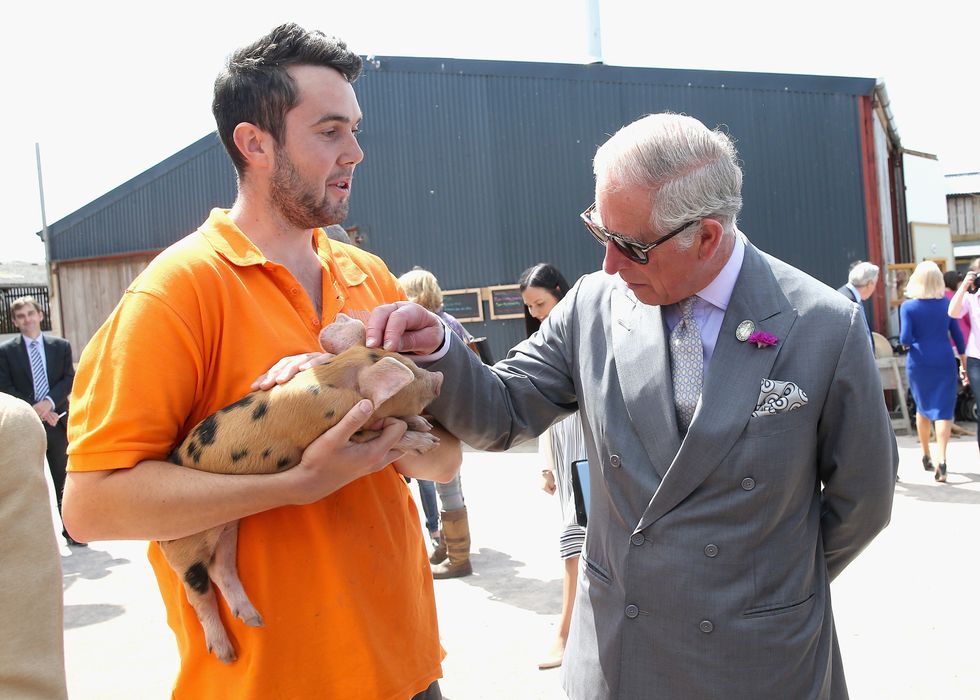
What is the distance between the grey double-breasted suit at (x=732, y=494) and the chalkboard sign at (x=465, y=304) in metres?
11.7

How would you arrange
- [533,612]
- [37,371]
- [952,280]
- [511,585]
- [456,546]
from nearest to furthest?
1. [533,612]
2. [511,585]
3. [456,546]
4. [37,371]
5. [952,280]

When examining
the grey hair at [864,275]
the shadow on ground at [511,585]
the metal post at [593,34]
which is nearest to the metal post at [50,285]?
the metal post at [593,34]

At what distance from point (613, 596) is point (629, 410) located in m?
0.52

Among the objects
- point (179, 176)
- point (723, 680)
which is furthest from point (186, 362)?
point (179, 176)

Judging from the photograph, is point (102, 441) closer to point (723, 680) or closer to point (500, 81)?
point (723, 680)

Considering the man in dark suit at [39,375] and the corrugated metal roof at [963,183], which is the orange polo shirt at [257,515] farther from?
the corrugated metal roof at [963,183]

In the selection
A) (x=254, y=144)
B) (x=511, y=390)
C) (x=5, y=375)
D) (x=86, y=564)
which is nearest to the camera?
(x=254, y=144)

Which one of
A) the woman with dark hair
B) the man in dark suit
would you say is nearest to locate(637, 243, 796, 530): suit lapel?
the woman with dark hair

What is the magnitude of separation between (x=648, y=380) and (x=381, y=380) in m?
Result: 0.77

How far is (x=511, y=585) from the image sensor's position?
5980 millimetres

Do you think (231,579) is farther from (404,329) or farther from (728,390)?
(728,390)

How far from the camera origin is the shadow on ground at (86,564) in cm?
671

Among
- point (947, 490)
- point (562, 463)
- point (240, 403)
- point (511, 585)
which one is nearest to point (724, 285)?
point (240, 403)

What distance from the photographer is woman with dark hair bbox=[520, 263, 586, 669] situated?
437 cm
